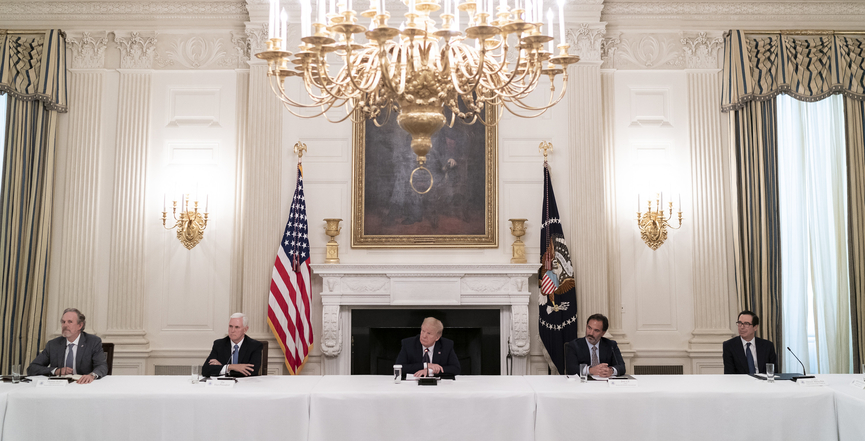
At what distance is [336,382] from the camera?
4539mm

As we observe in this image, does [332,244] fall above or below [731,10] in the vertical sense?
below

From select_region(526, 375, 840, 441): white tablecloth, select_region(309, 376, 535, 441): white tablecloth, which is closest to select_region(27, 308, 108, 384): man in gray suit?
select_region(309, 376, 535, 441): white tablecloth

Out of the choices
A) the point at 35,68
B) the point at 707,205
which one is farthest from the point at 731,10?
the point at 35,68

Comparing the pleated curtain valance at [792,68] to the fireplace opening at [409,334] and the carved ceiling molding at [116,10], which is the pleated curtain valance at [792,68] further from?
the carved ceiling molding at [116,10]

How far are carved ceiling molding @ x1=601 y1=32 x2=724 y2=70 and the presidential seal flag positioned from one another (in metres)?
1.98

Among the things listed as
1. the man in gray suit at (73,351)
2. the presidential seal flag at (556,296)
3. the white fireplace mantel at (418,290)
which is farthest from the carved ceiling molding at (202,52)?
the presidential seal flag at (556,296)

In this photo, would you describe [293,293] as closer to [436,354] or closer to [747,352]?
[436,354]

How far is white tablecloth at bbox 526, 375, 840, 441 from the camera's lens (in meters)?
4.09

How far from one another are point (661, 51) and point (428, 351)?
4472 millimetres

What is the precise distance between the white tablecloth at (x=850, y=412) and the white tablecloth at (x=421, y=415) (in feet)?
6.27

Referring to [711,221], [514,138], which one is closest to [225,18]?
[514,138]

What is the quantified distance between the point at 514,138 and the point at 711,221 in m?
2.32

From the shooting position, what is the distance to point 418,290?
6891 mm

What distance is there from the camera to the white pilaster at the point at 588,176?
22.8 ft
